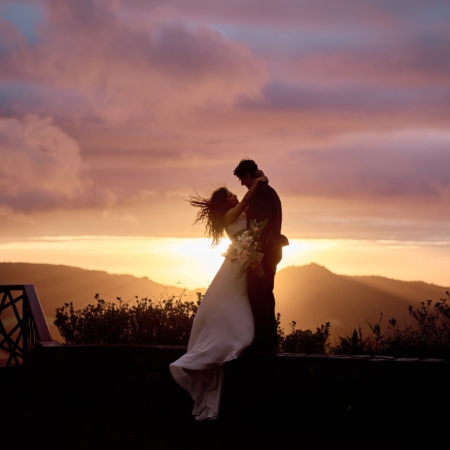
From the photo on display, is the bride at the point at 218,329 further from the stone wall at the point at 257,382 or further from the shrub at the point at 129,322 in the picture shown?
the shrub at the point at 129,322

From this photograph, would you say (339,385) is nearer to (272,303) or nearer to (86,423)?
(272,303)

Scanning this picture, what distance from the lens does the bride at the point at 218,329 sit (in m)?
8.41

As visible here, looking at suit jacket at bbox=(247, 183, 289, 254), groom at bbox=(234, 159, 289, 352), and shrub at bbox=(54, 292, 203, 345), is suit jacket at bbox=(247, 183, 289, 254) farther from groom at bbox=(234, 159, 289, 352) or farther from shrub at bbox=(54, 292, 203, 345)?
shrub at bbox=(54, 292, 203, 345)

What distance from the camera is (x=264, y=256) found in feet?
28.6

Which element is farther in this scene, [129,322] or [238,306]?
[129,322]

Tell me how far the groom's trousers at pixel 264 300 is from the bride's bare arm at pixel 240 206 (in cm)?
64

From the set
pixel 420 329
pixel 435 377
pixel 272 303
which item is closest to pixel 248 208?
pixel 272 303

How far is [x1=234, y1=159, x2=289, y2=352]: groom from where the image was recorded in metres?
8.58

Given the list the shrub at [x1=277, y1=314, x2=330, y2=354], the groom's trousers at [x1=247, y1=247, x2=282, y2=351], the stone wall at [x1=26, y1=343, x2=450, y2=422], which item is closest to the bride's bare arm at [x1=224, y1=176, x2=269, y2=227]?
the groom's trousers at [x1=247, y1=247, x2=282, y2=351]

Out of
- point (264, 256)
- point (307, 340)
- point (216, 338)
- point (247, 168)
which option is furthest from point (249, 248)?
point (307, 340)

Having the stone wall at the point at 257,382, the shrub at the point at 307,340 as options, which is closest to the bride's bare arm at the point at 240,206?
the stone wall at the point at 257,382

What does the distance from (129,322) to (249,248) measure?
3753 mm

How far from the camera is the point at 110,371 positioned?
1001 centimetres

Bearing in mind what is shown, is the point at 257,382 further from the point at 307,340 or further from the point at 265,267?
the point at 307,340
